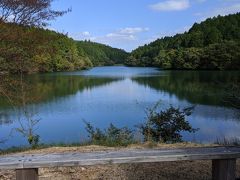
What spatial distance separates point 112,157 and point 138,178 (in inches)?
39.6

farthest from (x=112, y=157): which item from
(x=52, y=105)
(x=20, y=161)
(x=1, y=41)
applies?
(x=52, y=105)

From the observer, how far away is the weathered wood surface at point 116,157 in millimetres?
3512

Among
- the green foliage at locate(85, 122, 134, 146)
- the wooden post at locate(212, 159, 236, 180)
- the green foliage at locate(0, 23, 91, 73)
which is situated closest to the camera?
the wooden post at locate(212, 159, 236, 180)

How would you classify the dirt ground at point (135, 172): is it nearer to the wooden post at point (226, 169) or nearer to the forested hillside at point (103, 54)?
the wooden post at point (226, 169)

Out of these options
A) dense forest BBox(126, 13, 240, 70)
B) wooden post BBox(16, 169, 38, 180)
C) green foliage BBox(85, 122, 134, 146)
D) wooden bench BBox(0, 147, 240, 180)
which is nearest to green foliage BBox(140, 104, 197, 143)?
green foliage BBox(85, 122, 134, 146)


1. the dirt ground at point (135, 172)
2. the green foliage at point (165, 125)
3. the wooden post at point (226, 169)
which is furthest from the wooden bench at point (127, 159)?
the green foliage at point (165, 125)

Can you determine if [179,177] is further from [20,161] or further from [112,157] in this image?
[20,161]

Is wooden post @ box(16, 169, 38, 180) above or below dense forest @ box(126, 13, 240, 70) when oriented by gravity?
below

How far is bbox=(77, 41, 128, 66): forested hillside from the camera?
136 m

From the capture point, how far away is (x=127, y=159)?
3.60m

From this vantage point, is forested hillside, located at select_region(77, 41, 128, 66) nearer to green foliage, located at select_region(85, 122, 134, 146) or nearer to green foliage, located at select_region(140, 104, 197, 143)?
green foliage, located at select_region(140, 104, 197, 143)

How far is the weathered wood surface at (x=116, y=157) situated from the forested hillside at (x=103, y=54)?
12746 cm

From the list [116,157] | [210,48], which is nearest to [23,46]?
[116,157]

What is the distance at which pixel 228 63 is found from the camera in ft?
208
